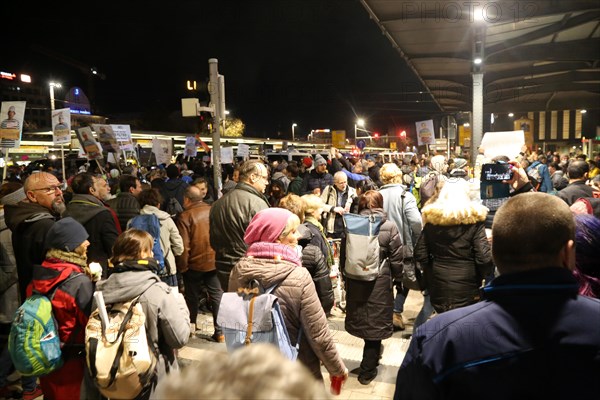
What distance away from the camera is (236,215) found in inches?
192

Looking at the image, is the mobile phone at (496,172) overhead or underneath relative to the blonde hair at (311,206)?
overhead

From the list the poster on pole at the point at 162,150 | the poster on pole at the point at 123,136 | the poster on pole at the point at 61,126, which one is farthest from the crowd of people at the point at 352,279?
the poster on pole at the point at 162,150

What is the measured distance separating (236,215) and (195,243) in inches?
58.7

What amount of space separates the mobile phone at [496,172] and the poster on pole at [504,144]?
2.06 meters

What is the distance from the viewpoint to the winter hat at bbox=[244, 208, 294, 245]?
10.1ft

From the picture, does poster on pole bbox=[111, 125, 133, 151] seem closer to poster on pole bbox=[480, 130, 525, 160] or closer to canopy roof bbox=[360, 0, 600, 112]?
canopy roof bbox=[360, 0, 600, 112]

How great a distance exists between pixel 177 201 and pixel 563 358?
25.1 feet

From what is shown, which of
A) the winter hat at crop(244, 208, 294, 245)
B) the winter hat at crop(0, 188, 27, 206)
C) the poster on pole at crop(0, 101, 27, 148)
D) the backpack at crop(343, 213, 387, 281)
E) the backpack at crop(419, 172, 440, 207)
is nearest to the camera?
the winter hat at crop(244, 208, 294, 245)

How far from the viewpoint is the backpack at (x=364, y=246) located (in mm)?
4598

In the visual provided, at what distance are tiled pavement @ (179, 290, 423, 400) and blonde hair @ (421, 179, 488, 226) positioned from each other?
1.88 metres

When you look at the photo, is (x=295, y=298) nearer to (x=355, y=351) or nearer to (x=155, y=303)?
(x=155, y=303)

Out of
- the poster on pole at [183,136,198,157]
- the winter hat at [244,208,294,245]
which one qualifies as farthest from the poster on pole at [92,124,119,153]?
the winter hat at [244,208,294,245]

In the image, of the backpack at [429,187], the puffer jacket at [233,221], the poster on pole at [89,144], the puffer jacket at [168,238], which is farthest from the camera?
the poster on pole at [89,144]

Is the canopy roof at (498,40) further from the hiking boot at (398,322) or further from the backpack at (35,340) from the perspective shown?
the backpack at (35,340)
